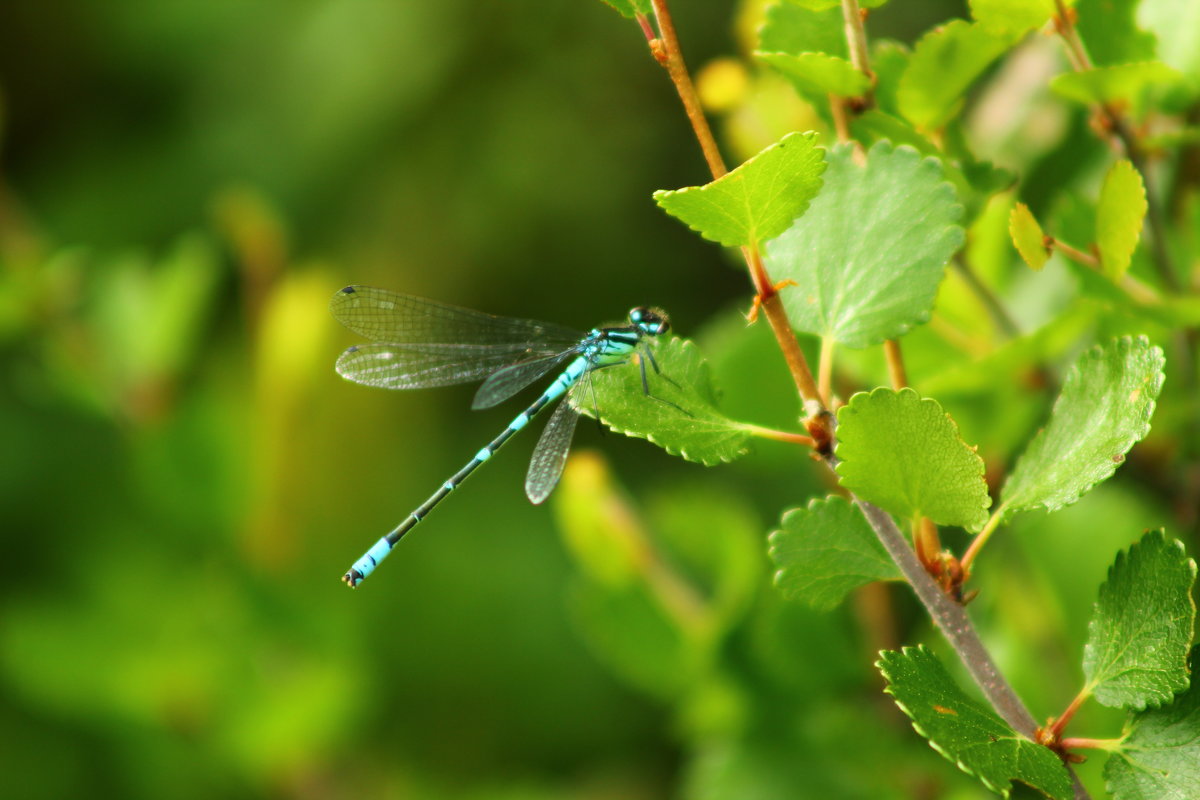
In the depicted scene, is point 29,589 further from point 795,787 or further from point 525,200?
point 795,787

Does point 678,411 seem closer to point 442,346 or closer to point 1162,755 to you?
point 1162,755

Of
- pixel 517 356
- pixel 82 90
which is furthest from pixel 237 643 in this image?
pixel 82 90

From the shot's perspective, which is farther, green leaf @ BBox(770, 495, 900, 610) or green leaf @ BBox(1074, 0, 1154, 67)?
green leaf @ BBox(1074, 0, 1154, 67)

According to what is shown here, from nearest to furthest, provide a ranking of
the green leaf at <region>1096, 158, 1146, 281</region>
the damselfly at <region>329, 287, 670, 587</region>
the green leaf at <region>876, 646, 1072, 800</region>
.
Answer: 1. the green leaf at <region>876, 646, 1072, 800</region>
2. the green leaf at <region>1096, 158, 1146, 281</region>
3. the damselfly at <region>329, 287, 670, 587</region>

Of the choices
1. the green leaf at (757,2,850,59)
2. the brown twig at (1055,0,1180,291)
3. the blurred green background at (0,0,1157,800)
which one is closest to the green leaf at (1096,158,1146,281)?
the brown twig at (1055,0,1180,291)

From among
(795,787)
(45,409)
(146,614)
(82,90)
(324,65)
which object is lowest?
(795,787)

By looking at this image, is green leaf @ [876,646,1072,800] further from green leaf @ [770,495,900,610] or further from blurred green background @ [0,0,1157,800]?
blurred green background @ [0,0,1157,800]
